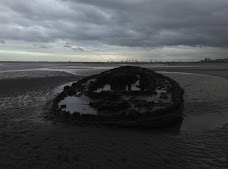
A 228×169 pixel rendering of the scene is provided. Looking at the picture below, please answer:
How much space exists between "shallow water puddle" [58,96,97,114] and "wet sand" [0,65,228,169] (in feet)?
3.33

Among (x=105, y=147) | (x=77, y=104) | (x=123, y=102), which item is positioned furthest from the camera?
(x=77, y=104)

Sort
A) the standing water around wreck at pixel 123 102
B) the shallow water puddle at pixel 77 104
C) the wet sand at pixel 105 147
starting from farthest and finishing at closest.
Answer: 1. the shallow water puddle at pixel 77 104
2. the standing water around wreck at pixel 123 102
3. the wet sand at pixel 105 147

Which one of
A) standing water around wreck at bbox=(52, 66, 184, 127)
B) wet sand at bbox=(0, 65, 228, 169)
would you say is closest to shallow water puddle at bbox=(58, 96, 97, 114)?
standing water around wreck at bbox=(52, 66, 184, 127)

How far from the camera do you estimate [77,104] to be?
39.8 ft

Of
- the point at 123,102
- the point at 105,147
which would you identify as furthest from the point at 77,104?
the point at 105,147

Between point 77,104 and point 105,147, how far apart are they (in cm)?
450

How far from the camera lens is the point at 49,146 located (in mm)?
8156

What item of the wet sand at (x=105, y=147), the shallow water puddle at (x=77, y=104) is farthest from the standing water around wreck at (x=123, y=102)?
the wet sand at (x=105, y=147)

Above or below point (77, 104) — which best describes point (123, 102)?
above

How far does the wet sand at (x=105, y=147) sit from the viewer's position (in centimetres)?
696

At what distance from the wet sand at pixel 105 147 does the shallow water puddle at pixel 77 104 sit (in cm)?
102

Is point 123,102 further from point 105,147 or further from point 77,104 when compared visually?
point 105,147

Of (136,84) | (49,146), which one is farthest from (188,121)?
(49,146)

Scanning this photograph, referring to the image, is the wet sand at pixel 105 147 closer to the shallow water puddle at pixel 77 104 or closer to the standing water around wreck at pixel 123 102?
the standing water around wreck at pixel 123 102
